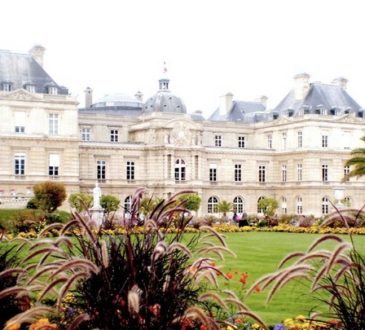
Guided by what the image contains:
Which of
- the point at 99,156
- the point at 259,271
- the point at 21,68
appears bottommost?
the point at 259,271

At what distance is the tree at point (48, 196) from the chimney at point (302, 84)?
2974 centimetres

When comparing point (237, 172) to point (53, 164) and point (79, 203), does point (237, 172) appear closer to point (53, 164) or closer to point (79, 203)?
point (53, 164)

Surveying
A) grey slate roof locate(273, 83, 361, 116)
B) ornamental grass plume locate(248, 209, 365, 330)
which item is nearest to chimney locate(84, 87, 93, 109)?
grey slate roof locate(273, 83, 361, 116)

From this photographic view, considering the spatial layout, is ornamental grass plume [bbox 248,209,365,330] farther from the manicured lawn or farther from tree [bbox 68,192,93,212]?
tree [bbox 68,192,93,212]

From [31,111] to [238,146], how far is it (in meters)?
20.9

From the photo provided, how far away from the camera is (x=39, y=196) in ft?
119

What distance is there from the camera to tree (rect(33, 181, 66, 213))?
118ft

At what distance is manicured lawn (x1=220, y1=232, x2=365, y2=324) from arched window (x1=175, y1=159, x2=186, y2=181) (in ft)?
91.7

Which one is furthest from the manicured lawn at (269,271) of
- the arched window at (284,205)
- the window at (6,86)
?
the arched window at (284,205)

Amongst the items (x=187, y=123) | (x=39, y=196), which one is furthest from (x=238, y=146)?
(x=39, y=196)

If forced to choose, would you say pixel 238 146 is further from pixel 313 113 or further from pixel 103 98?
pixel 103 98

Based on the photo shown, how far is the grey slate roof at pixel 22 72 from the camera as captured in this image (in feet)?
161

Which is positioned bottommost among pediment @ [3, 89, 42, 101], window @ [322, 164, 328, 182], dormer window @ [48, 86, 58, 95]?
window @ [322, 164, 328, 182]

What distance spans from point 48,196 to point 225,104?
3408 cm
